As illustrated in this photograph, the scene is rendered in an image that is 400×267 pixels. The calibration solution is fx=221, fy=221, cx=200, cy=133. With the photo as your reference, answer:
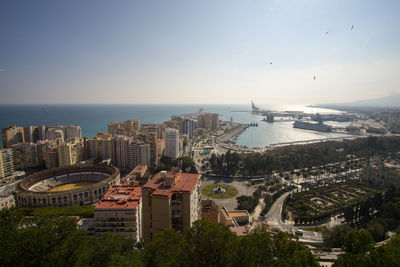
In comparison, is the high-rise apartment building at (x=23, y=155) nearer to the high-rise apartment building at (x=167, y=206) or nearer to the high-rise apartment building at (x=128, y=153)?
the high-rise apartment building at (x=128, y=153)

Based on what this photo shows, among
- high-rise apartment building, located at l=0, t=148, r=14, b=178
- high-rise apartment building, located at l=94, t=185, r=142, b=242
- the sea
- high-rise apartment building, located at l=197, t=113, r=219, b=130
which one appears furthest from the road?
high-rise apartment building, located at l=197, t=113, r=219, b=130

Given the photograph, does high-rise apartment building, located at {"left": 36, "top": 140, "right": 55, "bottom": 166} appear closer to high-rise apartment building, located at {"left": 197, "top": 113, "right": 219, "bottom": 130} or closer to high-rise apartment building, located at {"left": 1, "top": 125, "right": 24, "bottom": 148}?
high-rise apartment building, located at {"left": 1, "top": 125, "right": 24, "bottom": 148}

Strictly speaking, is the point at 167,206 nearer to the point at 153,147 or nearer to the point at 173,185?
the point at 173,185

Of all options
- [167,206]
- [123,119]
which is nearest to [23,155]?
[167,206]

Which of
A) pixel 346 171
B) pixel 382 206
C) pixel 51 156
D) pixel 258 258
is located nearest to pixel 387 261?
pixel 258 258

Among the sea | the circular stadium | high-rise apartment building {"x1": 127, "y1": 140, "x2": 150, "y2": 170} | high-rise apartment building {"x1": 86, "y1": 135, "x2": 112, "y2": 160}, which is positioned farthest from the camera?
the sea

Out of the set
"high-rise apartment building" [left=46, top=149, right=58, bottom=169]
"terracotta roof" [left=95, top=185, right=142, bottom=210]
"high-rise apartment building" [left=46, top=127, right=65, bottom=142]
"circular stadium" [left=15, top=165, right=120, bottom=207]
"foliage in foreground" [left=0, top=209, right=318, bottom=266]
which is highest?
"high-rise apartment building" [left=46, top=127, right=65, bottom=142]

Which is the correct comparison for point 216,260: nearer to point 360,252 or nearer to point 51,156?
point 360,252
